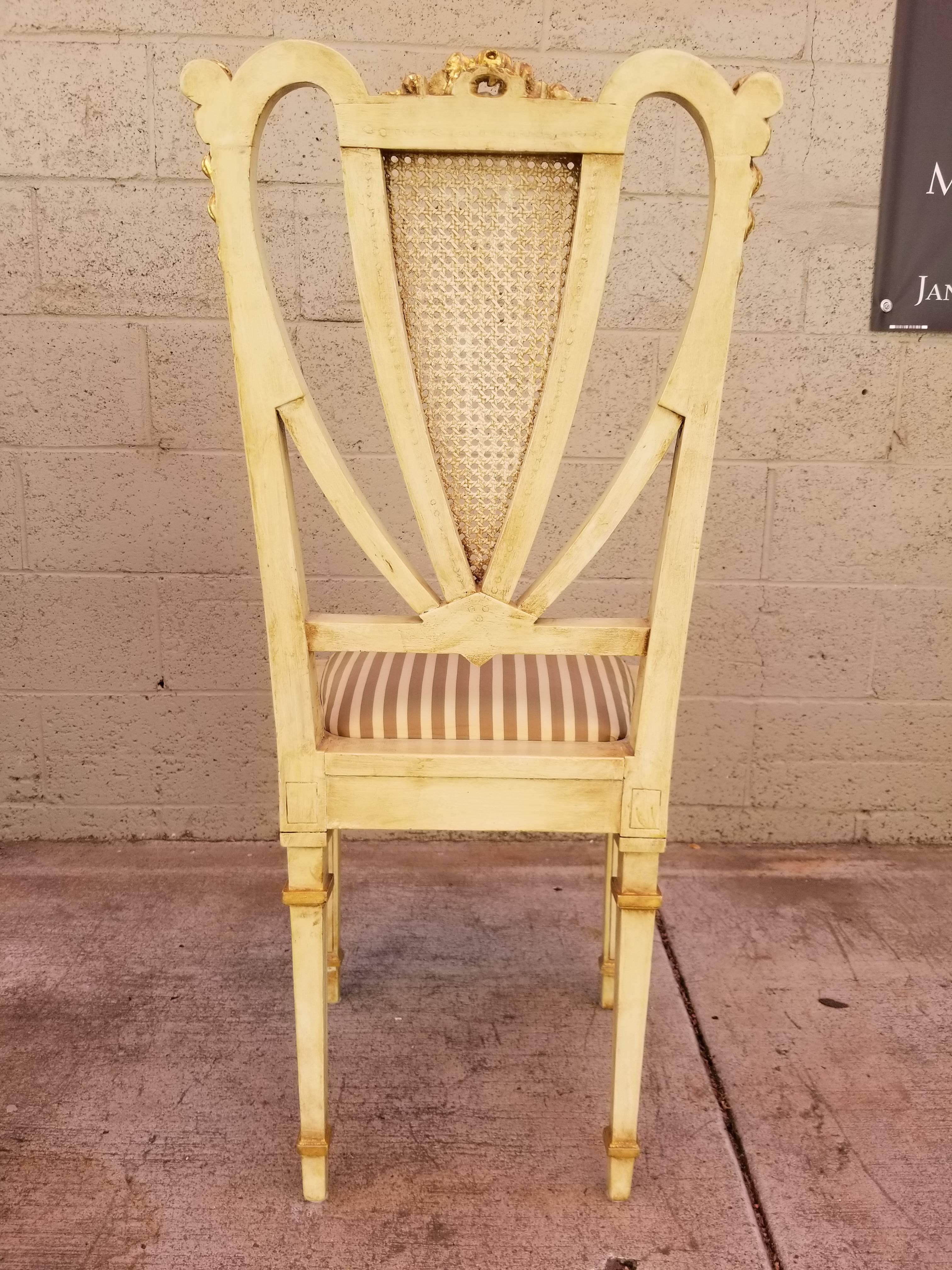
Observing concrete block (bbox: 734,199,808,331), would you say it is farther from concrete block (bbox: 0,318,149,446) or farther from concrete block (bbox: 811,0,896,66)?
concrete block (bbox: 0,318,149,446)

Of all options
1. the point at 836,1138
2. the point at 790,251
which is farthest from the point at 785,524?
the point at 836,1138

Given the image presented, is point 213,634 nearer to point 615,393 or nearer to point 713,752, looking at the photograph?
point 615,393

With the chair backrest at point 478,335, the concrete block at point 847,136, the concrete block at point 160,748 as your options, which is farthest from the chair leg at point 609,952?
the concrete block at point 847,136

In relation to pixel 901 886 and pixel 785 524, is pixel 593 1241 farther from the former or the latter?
pixel 785 524

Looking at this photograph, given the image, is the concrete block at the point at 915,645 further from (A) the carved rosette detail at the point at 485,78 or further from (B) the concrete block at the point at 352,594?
(A) the carved rosette detail at the point at 485,78

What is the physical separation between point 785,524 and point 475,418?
3.93 feet

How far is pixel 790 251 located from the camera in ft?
6.51

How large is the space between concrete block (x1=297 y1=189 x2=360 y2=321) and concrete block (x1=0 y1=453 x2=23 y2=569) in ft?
2.09

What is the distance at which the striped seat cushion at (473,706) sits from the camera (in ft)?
3.84

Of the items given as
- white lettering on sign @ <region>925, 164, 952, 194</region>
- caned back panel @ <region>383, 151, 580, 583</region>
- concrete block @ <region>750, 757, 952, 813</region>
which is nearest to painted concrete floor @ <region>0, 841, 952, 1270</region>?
concrete block @ <region>750, 757, 952, 813</region>

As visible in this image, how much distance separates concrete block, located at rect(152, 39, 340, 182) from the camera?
1.90 metres

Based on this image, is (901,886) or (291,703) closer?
(291,703)

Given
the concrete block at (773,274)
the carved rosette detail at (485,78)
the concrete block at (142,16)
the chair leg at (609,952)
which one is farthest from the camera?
the concrete block at (773,274)

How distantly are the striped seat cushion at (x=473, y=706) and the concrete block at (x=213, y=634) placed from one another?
2.95 feet
